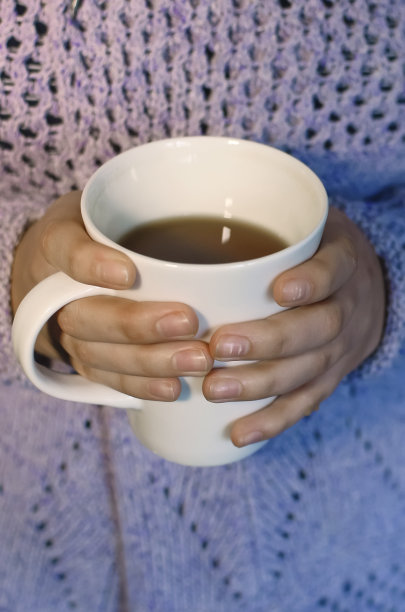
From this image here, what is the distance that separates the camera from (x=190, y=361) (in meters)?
0.38

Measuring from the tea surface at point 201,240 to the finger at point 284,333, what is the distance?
6 centimetres

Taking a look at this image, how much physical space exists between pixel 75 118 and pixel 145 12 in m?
0.12

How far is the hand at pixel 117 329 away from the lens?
349mm

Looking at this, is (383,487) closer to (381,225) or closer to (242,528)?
(242,528)

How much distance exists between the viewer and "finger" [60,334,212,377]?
1.23 feet

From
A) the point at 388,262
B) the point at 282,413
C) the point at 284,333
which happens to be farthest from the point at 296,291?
the point at 388,262

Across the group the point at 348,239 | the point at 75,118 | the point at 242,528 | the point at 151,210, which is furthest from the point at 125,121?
the point at 242,528

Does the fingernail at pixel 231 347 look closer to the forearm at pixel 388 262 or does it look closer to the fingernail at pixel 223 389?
the fingernail at pixel 223 389

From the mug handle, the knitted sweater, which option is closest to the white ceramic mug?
the mug handle

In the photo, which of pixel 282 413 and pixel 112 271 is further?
pixel 282 413

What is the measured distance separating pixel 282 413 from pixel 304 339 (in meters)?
0.08

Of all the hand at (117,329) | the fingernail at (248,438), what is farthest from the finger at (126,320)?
the fingernail at (248,438)

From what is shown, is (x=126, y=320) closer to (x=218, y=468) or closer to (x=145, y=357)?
(x=145, y=357)

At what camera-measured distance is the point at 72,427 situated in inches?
25.2
